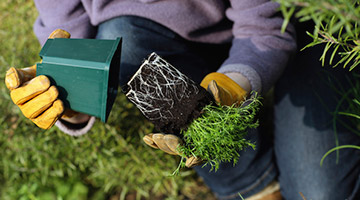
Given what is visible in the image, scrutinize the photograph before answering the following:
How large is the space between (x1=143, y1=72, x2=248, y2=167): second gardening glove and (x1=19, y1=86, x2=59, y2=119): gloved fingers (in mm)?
300

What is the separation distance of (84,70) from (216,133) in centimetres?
39

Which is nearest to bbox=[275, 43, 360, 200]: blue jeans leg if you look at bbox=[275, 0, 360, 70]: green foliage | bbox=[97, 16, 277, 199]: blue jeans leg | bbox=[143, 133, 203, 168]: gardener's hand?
bbox=[97, 16, 277, 199]: blue jeans leg

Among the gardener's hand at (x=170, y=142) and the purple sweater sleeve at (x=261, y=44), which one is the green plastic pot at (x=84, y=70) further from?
the purple sweater sleeve at (x=261, y=44)

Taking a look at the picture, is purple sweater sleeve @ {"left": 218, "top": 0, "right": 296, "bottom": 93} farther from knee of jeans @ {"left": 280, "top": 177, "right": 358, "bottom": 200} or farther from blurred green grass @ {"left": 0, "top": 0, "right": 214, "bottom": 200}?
blurred green grass @ {"left": 0, "top": 0, "right": 214, "bottom": 200}

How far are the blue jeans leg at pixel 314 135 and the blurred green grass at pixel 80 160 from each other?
0.61 metres

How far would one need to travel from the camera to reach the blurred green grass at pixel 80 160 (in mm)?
1475

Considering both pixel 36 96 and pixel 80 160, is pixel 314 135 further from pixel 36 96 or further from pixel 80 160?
pixel 80 160

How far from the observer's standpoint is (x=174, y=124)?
72 cm

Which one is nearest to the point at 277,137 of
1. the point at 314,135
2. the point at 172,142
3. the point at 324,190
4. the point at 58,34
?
the point at 314,135

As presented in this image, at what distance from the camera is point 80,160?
4.96 ft

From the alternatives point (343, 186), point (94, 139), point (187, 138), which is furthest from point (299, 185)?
point (94, 139)

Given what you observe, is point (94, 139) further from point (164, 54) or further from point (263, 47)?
point (263, 47)

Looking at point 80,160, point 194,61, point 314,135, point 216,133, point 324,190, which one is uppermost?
point 216,133

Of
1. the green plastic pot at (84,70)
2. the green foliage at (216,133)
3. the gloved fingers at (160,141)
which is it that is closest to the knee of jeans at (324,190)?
the green foliage at (216,133)
